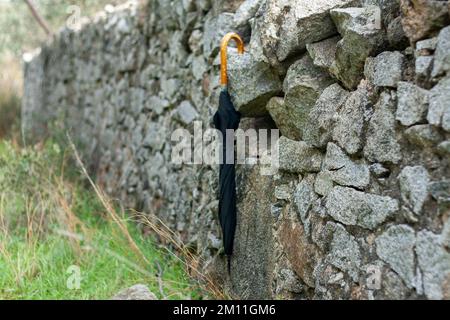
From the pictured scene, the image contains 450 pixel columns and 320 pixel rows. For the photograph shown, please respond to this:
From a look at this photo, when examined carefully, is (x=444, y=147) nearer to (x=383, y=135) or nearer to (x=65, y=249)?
(x=383, y=135)

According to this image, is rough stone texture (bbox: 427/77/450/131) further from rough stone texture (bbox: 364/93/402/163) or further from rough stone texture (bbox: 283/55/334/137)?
rough stone texture (bbox: 283/55/334/137)

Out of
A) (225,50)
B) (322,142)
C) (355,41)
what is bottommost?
(322,142)

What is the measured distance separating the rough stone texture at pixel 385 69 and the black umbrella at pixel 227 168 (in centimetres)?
113

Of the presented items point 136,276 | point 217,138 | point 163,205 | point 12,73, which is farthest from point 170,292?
point 12,73

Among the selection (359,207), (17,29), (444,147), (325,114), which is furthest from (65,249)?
(17,29)

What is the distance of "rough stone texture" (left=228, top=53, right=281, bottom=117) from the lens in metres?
3.02

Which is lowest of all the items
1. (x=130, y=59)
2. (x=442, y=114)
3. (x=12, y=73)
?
(x=442, y=114)

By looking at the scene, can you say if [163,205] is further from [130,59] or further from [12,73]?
[12,73]

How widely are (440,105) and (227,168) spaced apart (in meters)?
1.57

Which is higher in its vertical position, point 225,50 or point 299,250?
point 225,50

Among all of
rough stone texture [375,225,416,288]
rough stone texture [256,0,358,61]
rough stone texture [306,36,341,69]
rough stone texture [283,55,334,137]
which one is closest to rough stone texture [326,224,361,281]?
rough stone texture [375,225,416,288]

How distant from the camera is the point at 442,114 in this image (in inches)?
72.7

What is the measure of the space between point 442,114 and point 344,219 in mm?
638

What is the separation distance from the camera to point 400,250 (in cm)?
198
